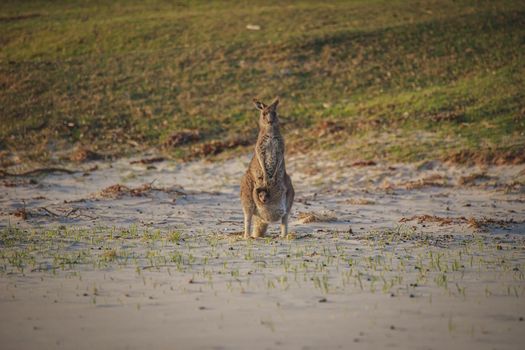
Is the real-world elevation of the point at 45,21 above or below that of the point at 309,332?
above

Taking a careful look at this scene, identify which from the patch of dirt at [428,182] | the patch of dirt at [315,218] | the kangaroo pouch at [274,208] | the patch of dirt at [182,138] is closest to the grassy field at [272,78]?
the patch of dirt at [182,138]

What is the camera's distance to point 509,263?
8.94 metres

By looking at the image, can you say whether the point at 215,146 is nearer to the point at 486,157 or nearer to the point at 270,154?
the point at 486,157

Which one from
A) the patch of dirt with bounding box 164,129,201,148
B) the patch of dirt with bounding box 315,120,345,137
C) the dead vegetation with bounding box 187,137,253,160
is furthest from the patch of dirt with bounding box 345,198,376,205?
the patch of dirt with bounding box 164,129,201,148

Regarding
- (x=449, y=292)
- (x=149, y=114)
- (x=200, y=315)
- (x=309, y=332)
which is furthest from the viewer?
(x=149, y=114)

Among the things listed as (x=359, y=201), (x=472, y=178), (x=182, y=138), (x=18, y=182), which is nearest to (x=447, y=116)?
(x=472, y=178)

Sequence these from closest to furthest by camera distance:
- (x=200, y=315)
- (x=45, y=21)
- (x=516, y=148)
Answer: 1. (x=200, y=315)
2. (x=516, y=148)
3. (x=45, y=21)

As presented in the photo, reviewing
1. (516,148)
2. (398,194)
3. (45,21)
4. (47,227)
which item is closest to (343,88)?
(516,148)

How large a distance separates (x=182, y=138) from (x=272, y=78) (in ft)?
28.1

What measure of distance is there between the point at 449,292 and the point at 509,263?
2100 mm

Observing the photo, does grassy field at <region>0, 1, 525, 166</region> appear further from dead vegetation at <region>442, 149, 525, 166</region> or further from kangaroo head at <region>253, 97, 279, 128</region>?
kangaroo head at <region>253, 97, 279, 128</region>

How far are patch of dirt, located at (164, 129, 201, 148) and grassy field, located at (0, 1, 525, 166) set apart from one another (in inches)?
1.8

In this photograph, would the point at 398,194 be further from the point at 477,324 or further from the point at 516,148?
the point at 477,324

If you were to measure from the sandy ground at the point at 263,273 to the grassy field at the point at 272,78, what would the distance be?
6.76m
